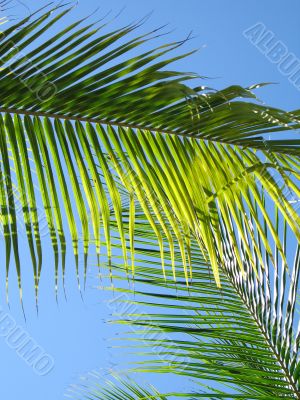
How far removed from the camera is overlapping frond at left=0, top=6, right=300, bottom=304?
1.26m

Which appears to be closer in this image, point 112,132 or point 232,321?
point 112,132

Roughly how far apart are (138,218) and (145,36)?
64.1 inches

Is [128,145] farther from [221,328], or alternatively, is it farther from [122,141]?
[221,328]

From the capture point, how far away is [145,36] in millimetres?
1259

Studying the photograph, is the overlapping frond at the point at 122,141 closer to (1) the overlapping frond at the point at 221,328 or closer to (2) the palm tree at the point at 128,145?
(2) the palm tree at the point at 128,145

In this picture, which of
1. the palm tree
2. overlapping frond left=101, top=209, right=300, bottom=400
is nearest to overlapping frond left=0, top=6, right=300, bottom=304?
the palm tree

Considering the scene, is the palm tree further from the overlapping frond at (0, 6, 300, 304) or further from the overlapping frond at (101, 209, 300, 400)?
the overlapping frond at (101, 209, 300, 400)

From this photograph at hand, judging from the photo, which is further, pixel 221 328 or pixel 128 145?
pixel 221 328

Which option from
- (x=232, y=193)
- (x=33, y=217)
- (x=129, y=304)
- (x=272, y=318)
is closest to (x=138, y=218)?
(x=129, y=304)

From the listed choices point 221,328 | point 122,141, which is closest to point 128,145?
point 122,141

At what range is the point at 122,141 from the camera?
1.38 m

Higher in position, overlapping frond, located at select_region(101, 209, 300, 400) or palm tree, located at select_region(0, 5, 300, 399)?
palm tree, located at select_region(0, 5, 300, 399)

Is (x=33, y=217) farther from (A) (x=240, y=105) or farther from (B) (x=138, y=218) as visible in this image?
(B) (x=138, y=218)

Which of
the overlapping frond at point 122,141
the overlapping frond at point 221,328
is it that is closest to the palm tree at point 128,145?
the overlapping frond at point 122,141
